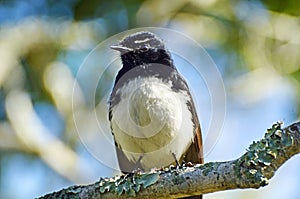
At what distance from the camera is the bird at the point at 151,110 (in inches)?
150

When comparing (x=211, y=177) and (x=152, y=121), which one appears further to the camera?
(x=152, y=121)

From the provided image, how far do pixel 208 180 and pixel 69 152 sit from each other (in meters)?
2.43

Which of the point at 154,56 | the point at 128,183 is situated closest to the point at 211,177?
the point at 128,183

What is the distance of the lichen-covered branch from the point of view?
8.27 ft

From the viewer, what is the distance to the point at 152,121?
151 inches

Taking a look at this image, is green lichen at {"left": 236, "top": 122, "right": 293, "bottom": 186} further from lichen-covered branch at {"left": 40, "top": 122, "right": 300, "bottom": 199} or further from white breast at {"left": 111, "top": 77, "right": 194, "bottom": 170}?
white breast at {"left": 111, "top": 77, "right": 194, "bottom": 170}

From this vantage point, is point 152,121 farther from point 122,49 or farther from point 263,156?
point 263,156

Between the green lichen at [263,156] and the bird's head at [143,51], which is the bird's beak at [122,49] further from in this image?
the green lichen at [263,156]

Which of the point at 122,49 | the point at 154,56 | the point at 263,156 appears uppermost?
the point at 122,49

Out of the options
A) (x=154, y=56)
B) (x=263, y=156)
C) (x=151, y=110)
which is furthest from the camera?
(x=154, y=56)

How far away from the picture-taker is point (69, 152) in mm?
4926

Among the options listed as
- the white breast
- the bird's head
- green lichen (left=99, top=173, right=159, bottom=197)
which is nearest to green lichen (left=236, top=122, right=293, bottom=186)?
green lichen (left=99, top=173, right=159, bottom=197)

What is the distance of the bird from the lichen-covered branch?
0.90 metres

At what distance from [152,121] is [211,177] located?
1.24 m
